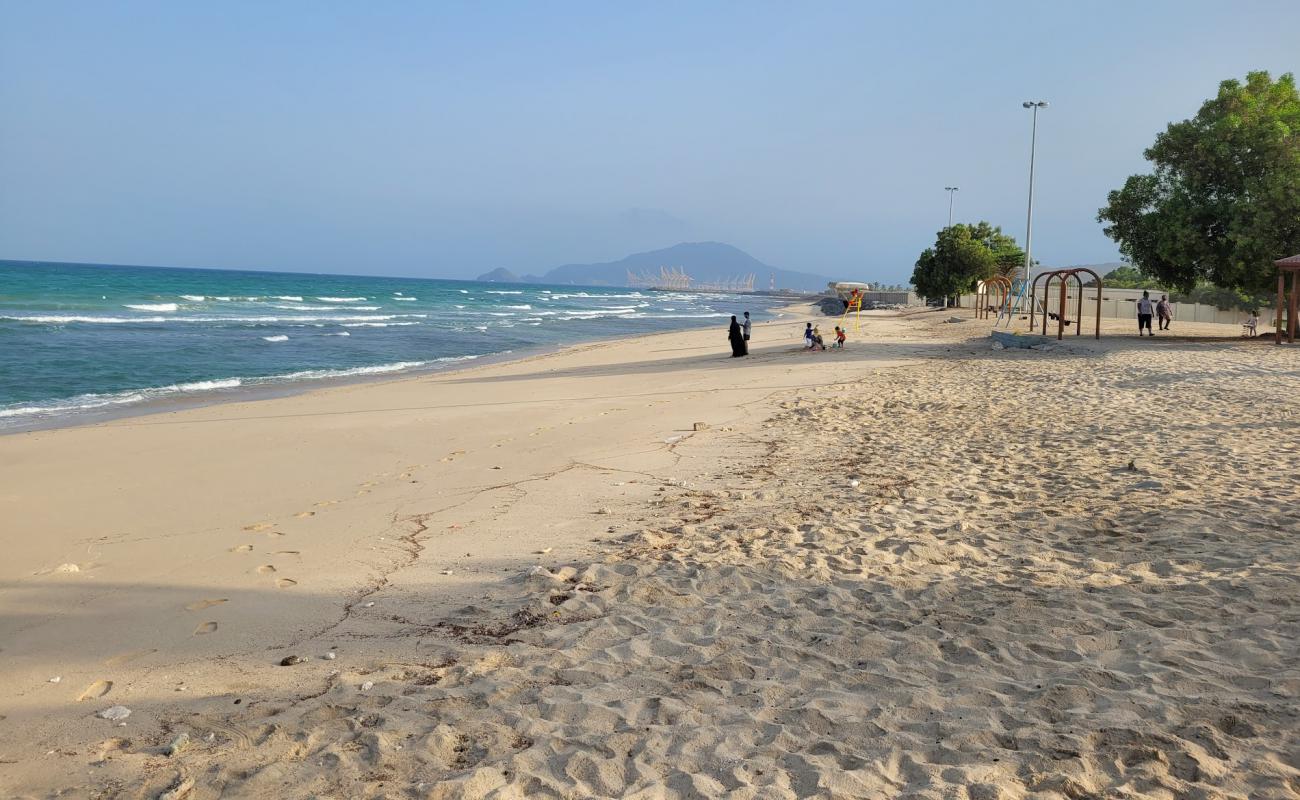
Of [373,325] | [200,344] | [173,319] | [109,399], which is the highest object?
Result: [173,319]

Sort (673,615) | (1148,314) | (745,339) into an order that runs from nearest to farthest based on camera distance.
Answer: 1. (673,615)
2. (745,339)
3. (1148,314)

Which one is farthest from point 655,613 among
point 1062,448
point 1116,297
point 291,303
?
point 291,303

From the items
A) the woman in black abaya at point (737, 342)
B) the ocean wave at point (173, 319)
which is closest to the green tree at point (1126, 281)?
the woman in black abaya at point (737, 342)

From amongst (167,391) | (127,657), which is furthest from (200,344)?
(127,657)

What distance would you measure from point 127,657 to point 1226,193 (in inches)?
1008

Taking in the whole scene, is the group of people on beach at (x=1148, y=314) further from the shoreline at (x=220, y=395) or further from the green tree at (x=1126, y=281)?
the green tree at (x=1126, y=281)

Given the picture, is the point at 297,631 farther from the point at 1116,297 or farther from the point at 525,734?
the point at 1116,297

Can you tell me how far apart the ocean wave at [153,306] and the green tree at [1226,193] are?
4099cm

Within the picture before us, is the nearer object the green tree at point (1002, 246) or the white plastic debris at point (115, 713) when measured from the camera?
the white plastic debris at point (115, 713)

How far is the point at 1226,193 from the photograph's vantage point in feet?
71.1

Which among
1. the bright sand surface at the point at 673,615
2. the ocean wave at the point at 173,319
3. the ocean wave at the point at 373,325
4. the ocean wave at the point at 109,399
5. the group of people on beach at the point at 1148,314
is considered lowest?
the ocean wave at the point at 109,399

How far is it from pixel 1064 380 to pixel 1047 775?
12.2 m

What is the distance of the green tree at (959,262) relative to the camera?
4922 centimetres

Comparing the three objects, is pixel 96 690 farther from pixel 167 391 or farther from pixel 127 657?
pixel 167 391
